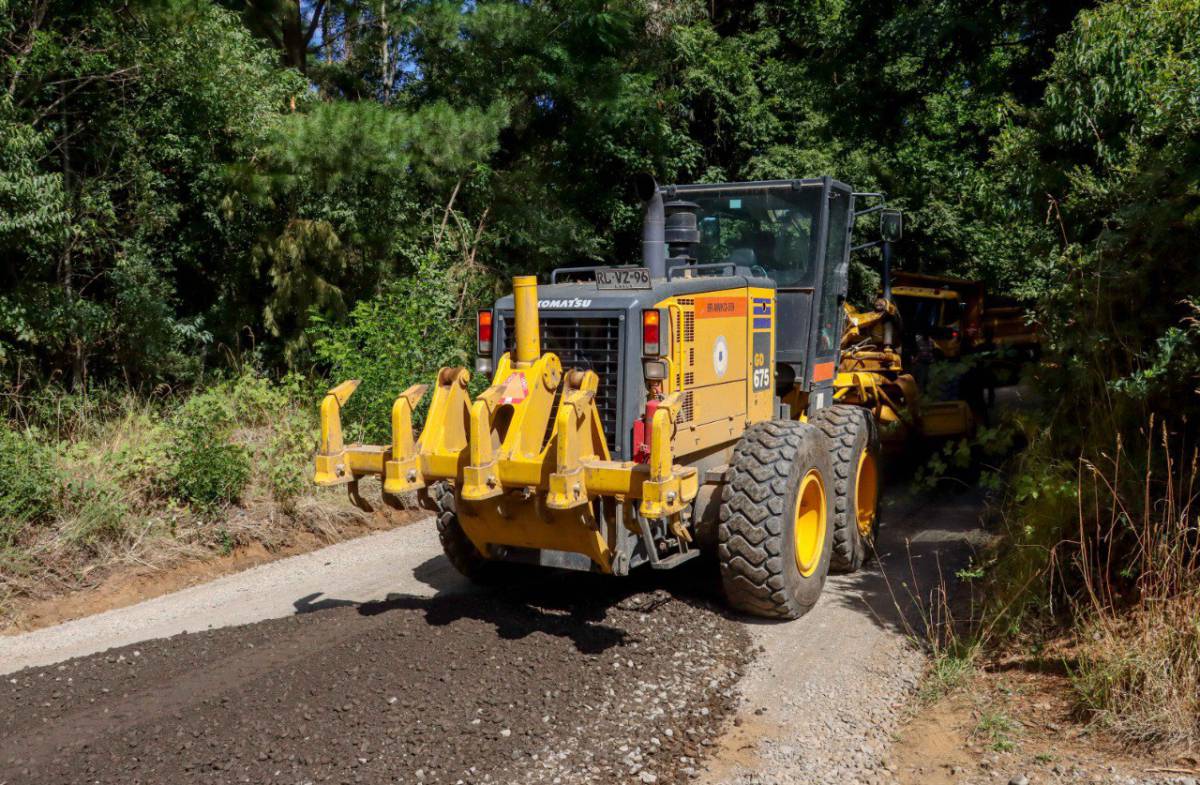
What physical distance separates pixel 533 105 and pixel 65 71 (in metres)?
6.13

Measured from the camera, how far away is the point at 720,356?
5.93 metres

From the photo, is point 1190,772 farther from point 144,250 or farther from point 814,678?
point 144,250

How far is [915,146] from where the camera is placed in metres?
15.3

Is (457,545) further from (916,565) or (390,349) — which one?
(390,349)

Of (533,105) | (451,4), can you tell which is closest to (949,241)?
(533,105)

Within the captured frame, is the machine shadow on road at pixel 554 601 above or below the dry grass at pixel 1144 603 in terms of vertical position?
below

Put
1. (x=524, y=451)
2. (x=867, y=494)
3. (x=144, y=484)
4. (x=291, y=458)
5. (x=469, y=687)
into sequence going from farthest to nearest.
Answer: (x=291, y=458) < (x=144, y=484) < (x=867, y=494) < (x=524, y=451) < (x=469, y=687)

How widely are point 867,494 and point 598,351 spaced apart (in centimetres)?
270

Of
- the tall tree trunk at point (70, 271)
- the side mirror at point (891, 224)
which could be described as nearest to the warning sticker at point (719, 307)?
the side mirror at point (891, 224)

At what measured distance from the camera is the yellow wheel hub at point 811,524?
602 cm

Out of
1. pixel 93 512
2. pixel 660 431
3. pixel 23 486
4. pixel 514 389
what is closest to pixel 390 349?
pixel 93 512

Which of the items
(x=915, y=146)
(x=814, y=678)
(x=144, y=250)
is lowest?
(x=814, y=678)

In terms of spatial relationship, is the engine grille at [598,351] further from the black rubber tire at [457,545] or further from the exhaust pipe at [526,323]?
the black rubber tire at [457,545]

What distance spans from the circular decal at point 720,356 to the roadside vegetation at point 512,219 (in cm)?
188
